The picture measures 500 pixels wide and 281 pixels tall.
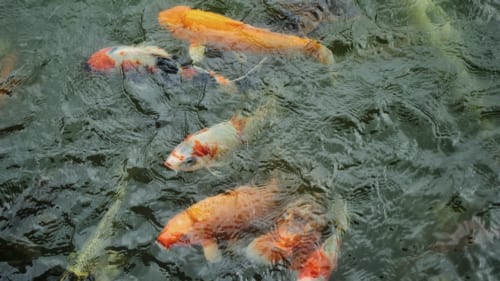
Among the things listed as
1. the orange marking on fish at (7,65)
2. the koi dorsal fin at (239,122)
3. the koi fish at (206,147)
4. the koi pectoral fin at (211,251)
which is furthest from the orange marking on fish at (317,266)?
the orange marking on fish at (7,65)

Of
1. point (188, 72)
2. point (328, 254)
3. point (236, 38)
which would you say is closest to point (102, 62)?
point (188, 72)

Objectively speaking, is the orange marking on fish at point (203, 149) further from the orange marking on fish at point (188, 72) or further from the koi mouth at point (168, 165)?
the orange marking on fish at point (188, 72)

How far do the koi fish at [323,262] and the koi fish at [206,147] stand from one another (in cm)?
100

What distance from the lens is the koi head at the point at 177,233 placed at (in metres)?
3.90

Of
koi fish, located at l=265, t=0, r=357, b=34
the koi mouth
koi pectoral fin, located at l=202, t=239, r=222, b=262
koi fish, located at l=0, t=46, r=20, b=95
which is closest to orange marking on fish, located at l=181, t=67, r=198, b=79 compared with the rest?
the koi mouth

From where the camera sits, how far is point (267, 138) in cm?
455

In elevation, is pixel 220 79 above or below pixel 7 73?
above

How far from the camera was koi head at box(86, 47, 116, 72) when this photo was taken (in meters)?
4.86

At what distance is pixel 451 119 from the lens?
4707mm

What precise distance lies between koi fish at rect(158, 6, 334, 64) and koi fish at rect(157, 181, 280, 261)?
4.77 ft

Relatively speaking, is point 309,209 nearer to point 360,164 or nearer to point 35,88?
point 360,164

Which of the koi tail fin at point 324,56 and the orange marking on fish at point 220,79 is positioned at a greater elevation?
the koi tail fin at point 324,56

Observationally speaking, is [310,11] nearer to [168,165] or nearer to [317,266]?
[168,165]

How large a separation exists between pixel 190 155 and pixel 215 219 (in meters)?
0.54
